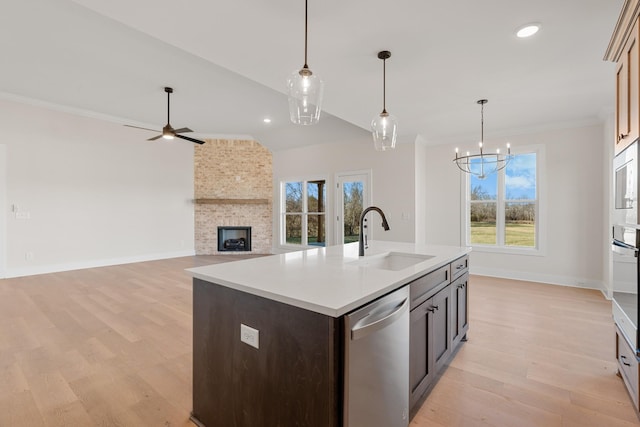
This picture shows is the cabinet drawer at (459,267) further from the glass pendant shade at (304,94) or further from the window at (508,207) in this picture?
the window at (508,207)

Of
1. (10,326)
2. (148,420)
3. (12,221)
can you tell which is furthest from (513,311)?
(12,221)

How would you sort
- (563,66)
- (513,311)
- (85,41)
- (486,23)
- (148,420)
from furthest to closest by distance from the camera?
(513,311)
(85,41)
(563,66)
(486,23)
(148,420)

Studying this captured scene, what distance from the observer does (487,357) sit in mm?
2559

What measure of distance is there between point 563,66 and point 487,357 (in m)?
2.86

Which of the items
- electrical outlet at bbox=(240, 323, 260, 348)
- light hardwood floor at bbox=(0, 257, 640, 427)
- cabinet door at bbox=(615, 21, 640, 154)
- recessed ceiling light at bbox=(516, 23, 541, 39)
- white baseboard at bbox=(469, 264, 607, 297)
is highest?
recessed ceiling light at bbox=(516, 23, 541, 39)

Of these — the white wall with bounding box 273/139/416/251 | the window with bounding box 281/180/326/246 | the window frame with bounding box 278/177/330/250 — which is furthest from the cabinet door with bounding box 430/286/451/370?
the window with bounding box 281/180/326/246

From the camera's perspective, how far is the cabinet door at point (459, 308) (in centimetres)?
238

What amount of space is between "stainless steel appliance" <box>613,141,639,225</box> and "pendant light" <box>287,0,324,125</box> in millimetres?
1861

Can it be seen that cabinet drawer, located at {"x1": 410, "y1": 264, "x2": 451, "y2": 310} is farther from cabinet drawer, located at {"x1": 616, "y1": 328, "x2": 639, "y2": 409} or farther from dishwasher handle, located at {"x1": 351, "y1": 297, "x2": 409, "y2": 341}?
cabinet drawer, located at {"x1": 616, "y1": 328, "x2": 639, "y2": 409}

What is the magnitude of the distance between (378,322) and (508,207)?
518 cm

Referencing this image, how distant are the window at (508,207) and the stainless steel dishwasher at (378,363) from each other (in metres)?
4.79

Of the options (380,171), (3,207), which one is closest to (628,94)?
(380,171)

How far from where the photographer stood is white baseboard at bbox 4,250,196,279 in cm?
530

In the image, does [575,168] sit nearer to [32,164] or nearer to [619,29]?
[619,29]
